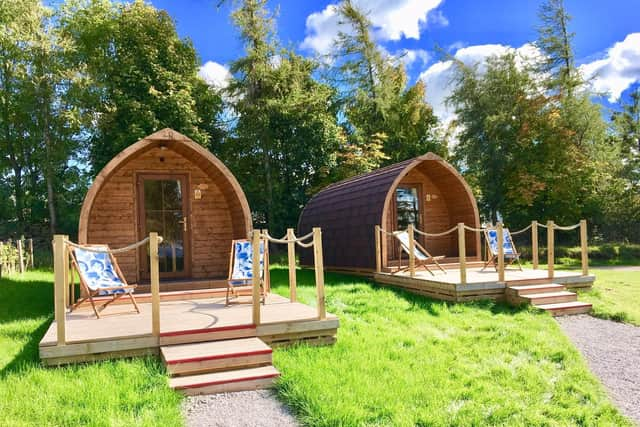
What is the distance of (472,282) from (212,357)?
460 cm

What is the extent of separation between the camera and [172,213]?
8.23 metres

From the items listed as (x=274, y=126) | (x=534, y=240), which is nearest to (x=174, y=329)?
(x=534, y=240)

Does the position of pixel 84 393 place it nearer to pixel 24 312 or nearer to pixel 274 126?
pixel 24 312

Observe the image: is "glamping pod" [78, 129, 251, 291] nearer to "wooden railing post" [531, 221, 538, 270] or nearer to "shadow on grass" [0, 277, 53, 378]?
"shadow on grass" [0, 277, 53, 378]

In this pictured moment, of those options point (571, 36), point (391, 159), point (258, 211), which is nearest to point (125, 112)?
point (258, 211)

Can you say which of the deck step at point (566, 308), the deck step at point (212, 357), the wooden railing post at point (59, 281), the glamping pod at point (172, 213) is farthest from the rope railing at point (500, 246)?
the wooden railing post at point (59, 281)

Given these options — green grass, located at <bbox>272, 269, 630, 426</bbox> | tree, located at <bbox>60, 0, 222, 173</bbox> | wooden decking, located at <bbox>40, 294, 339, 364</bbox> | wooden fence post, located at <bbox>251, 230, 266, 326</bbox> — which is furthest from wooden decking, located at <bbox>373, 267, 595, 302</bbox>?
tree, located at <bbox>60, 0, 222, 173</bbox>

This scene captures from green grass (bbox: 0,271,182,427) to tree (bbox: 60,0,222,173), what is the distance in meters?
12.2

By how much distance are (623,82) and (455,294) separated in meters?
21.6

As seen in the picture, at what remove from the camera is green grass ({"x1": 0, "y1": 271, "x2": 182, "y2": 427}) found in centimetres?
331

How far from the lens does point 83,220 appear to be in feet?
21.6

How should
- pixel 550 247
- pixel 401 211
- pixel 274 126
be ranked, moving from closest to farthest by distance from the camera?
pixel 550 247, pixel 401 211, pixel 274 126

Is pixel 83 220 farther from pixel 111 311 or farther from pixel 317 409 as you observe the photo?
pixel 317 409

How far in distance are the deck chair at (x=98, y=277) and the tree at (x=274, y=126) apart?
11.2 m
